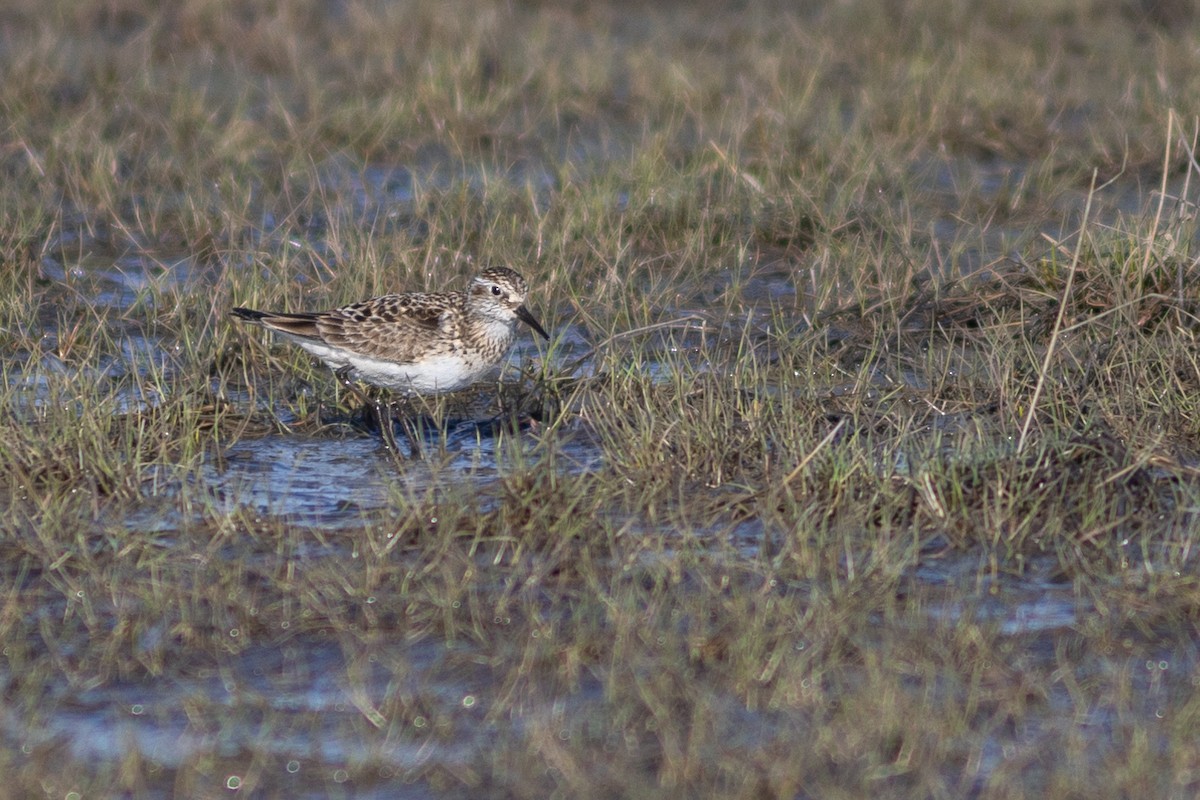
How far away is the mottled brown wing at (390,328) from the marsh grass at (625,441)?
0.42 meters

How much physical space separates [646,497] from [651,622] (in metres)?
1.11

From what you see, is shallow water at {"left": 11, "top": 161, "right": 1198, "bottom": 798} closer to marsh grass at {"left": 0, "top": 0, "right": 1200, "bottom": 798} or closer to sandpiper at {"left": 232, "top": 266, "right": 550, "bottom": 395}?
marsh grass at {"left": 0, "top": 0, "right": 1200, "bottom": 798}

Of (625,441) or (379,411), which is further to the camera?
(379,411)

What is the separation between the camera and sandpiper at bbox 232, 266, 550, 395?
7066mm

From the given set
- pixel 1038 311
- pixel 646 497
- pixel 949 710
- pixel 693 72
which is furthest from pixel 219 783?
pixel 693 72

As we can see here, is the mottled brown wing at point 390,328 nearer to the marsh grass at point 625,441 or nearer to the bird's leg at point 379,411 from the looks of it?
the bird's leg at point 379,411

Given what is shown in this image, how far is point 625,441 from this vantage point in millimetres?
6336

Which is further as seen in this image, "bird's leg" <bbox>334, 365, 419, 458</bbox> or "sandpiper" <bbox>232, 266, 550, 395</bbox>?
"sandpiper" <bbox>232, 266, 550, 395</bbox>

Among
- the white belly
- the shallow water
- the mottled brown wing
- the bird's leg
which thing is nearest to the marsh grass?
the shallow water

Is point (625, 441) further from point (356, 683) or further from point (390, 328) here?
point (356, 683)

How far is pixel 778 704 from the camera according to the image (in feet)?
15.0

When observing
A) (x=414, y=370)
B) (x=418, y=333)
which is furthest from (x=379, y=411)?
(x=418, y=333)

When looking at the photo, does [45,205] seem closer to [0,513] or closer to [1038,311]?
[0,513]

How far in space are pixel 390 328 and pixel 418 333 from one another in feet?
0.40
